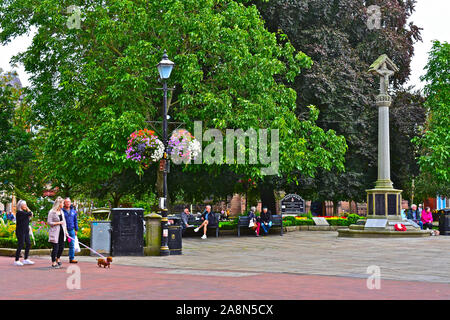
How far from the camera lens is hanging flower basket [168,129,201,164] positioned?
18484 mm

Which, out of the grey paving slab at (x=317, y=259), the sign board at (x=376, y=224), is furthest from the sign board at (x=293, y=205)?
the grey paving slab at (x=317, y=259)

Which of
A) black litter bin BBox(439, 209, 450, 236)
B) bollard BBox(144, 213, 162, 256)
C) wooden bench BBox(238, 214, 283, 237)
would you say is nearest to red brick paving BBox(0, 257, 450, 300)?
bollard BBox(144, 213, 162, 256)

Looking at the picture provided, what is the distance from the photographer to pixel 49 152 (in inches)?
997

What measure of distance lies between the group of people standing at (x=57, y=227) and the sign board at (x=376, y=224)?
15.3 meters

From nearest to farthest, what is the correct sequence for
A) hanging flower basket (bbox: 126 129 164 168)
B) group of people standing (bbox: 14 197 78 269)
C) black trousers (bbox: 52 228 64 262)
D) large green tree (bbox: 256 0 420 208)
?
1. black trousers (bbox: 52 228 64 262)
2. group of people standing (bbox: 14 197 78 269)
3. hanging flower basket (bbox: 126 129 164 168)
4. large green tree (bbox: 256 0 420 208)

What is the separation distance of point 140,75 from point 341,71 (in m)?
11.4

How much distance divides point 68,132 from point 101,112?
2.03 metres

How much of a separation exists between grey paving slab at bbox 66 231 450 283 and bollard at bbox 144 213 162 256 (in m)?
0.86

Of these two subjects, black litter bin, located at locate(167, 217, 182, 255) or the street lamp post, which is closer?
the street lamp post

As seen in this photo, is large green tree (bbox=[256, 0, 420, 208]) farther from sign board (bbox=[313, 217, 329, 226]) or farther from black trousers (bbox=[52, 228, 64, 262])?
black trousers (bbox=[52, 228, 64, 262])

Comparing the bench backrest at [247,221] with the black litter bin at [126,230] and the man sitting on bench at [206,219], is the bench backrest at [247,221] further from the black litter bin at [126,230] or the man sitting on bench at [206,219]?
the black litter bin at [126,230]

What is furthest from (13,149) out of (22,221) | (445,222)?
(445,222)

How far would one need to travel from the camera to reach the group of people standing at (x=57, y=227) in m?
14.3
